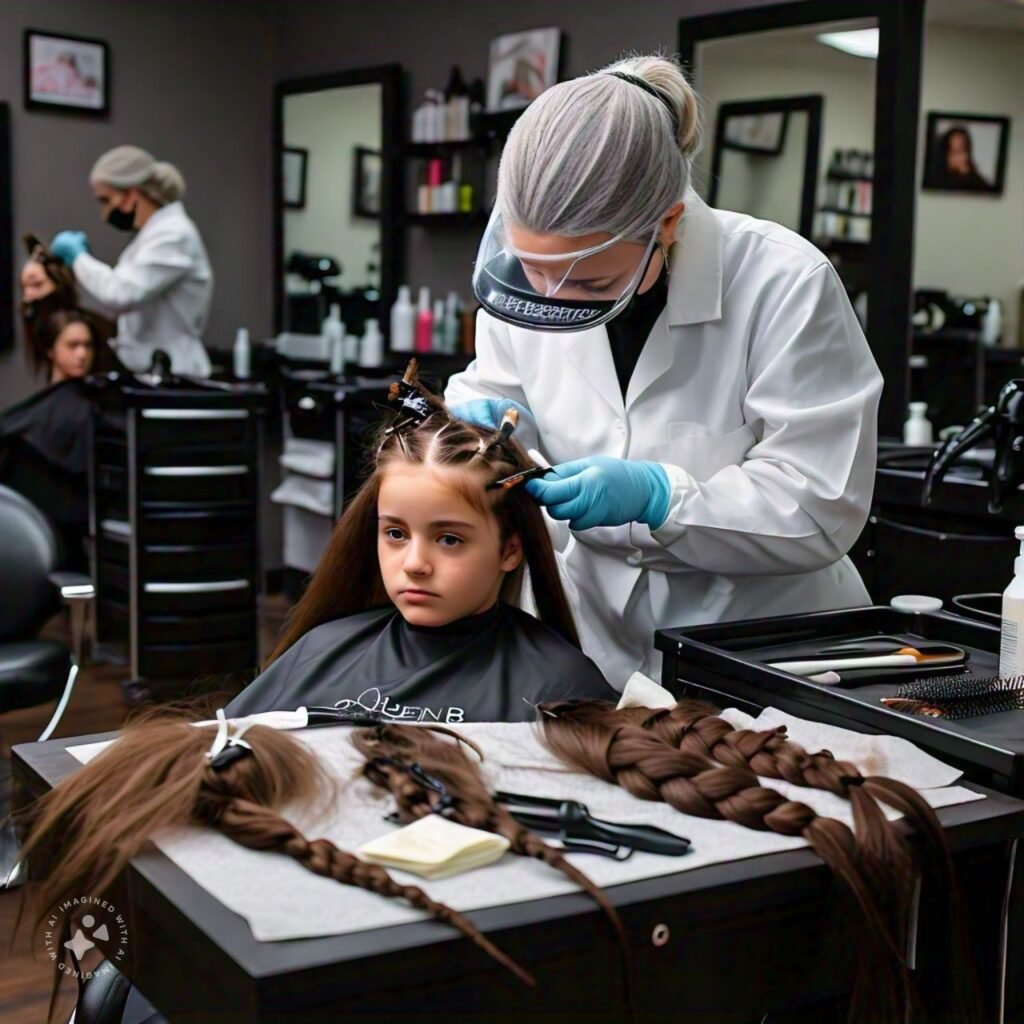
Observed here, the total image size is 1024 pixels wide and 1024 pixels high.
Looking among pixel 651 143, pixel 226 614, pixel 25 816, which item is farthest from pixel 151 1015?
pixel 226 614

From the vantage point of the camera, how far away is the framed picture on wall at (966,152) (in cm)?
365

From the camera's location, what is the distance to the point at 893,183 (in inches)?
149

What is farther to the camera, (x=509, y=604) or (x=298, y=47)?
(x=298, y=47)

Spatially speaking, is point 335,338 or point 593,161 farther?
point 335,338

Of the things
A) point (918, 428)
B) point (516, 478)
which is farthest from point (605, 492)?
point (918, 428)

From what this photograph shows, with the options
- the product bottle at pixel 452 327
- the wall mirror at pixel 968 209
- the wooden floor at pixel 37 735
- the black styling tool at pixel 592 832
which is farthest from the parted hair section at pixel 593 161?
the product bottle at pixel 452 327

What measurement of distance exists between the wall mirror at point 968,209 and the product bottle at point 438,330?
6.88 feet

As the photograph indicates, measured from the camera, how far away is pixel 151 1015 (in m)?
1.48

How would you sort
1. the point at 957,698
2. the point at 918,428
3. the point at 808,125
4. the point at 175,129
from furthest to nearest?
the point at 175,129 → the point at 808,125 → the point at 918,428 → the point at 957,698

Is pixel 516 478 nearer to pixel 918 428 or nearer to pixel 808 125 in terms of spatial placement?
pixel 918 428

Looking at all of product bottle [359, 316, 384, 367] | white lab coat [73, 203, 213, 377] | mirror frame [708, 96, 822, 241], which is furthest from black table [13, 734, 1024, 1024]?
product bottle [359, 316, 384, 367]

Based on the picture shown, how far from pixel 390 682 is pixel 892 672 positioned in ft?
2.05

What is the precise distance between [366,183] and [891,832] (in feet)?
16.4

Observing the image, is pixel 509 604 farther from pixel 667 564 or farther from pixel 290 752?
pixel 290 752
